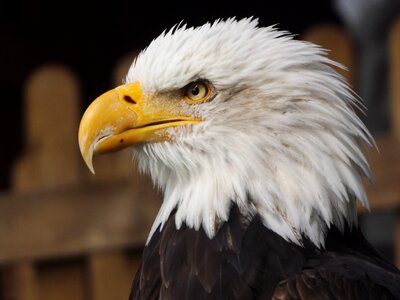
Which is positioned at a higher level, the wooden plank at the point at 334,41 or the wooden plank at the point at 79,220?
the wooden plank at the point at 334,41

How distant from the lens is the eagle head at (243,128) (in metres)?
3.76

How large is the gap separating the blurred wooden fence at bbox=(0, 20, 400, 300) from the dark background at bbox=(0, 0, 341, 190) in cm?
233

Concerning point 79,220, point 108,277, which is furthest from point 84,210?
point 108,277

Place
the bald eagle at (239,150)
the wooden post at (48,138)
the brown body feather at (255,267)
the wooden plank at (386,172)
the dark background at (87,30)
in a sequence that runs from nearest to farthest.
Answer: the brown body feather at (255,267), the bald eagle at (239,150), the wooden plank at (386,172), the wooden post at (48,138), the dark background at (87,30)

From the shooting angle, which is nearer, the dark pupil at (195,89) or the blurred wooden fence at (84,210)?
the dark pupil at (195,89)

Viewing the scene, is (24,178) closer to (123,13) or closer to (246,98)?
(246,98)

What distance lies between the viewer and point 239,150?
3793 mm

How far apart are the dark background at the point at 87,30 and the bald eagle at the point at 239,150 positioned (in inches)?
159

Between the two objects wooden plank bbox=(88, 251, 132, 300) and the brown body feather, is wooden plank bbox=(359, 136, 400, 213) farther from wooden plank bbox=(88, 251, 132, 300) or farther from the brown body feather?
the brown body feather

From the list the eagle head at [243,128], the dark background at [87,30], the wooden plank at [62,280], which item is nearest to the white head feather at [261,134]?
the eagle head at [243,128]

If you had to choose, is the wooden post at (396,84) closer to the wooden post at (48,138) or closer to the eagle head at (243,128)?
the wooden post at (48,138)

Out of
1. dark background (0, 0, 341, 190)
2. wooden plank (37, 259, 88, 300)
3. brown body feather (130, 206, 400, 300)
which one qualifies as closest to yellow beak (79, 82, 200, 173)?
brown body feather (130, 206, 400, 300)

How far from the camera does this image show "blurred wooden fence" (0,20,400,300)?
5.41 meters

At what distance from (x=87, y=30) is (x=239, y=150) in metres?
4.36
